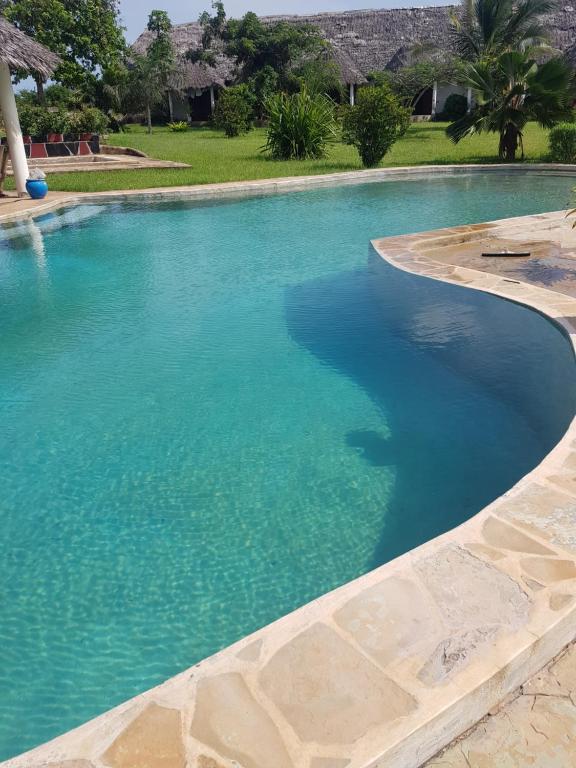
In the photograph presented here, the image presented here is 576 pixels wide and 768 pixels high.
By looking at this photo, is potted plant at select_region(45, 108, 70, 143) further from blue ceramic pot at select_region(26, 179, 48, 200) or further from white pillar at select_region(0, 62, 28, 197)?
blue ceramic pot at select_region(26, 179, 48, 200)

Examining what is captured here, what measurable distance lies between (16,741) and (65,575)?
87 centimetres

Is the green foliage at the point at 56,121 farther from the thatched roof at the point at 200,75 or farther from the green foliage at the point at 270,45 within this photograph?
the green foliage at the point at 270,45

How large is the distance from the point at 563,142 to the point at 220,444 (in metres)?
15.0

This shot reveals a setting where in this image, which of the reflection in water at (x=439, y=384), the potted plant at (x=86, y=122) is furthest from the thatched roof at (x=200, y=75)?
the reflection in water at (x=439, y=384)

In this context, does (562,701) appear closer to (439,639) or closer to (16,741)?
(439,639)

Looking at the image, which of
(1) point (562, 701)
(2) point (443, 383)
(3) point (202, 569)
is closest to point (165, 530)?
(3) point (202, 569)

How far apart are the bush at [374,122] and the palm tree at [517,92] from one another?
195 centimetres

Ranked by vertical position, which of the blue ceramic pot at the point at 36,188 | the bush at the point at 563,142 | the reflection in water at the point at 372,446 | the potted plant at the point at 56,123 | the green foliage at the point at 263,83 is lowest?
the reflection in water at the point at 372,446

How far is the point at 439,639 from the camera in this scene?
77.9 inches

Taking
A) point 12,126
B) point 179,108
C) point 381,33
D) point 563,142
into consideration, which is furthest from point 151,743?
point 381,33

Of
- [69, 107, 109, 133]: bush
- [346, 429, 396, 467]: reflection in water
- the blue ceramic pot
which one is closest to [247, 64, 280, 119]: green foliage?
[69, 107, 109, 133]: bush

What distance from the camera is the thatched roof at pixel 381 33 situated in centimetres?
3194

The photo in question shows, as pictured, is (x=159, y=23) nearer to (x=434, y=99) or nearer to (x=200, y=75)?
(x=200, y=75)

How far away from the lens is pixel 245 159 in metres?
18.3
